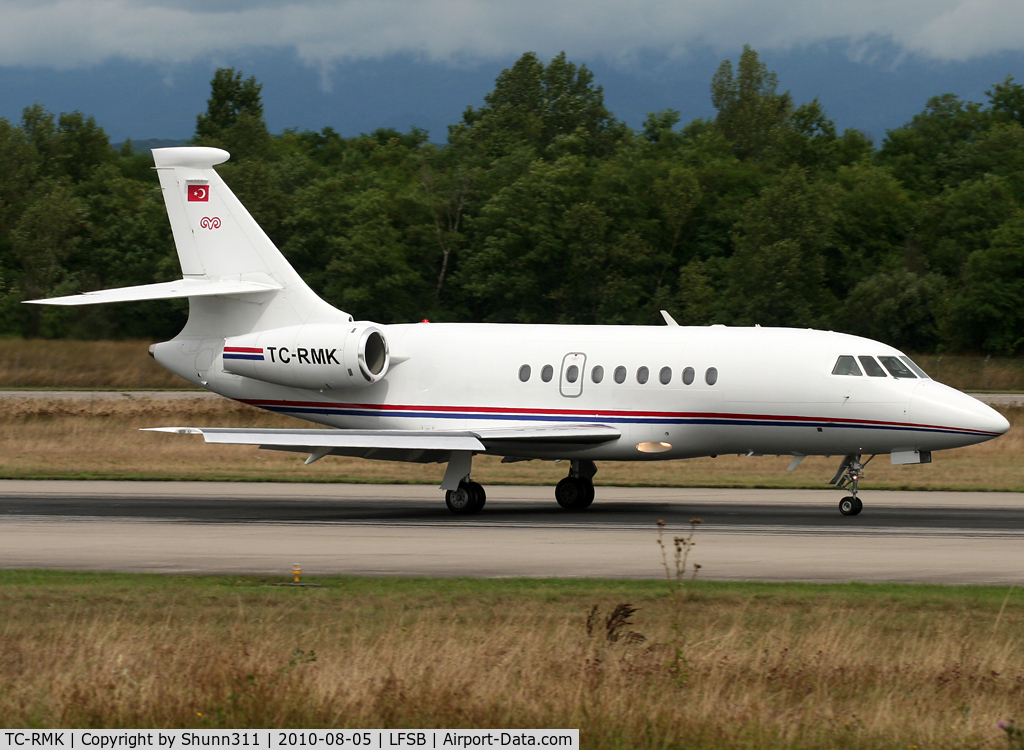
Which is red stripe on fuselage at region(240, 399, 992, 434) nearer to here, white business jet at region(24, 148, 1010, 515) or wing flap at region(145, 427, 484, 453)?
white business jet at region(24, 148, 1010, 515)

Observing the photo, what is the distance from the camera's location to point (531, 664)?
10.7m

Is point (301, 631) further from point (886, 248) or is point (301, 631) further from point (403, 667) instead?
point (886, 248)

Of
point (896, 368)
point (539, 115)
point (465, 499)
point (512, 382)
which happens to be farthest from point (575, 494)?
point (539, 115)

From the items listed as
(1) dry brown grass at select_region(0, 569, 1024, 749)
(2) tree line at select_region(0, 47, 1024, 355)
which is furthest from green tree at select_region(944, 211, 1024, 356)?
(1) dry brown grass at select_region(0, 569, 1024, 749)

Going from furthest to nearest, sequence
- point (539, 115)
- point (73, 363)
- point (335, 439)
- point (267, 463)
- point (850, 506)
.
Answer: point (539, 115) < point (73, 363) < point (267, 463) < point (850, 506) < point (335, 439)

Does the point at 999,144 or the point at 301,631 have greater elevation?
the point at 999,144

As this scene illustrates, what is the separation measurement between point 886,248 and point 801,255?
32.4 feet

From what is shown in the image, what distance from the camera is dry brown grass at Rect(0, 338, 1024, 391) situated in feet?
169

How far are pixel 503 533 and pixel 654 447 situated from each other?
4.63 metres

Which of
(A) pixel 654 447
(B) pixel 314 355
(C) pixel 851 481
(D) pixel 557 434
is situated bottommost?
(C) pixel 851 481

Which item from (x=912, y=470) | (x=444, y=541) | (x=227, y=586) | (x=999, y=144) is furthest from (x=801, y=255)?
(x=227, y=586)

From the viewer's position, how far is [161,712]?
372 inches

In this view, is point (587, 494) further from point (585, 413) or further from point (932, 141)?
point (932, 141)
